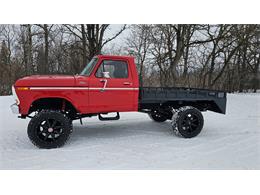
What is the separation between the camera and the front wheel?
4.44m

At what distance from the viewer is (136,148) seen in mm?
4559

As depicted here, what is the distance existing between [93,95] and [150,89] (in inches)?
58.1

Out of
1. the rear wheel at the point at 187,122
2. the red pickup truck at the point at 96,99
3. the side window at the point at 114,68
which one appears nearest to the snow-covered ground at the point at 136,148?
the rear wheel at the point at 187,122

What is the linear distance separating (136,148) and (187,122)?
63.7 inches

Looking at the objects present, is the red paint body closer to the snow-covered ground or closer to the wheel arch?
the wheel arch

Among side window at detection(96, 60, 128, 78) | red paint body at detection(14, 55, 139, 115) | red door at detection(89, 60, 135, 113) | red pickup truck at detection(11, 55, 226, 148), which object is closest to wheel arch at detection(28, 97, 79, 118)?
red pickup truck at detection(11, 55, 226, 148)

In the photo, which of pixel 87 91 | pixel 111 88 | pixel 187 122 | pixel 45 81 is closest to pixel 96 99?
pixel 87 91

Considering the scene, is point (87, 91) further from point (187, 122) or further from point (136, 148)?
point (187, 122)

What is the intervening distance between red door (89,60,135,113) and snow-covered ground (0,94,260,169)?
804 millimetres

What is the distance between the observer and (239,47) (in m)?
13.7

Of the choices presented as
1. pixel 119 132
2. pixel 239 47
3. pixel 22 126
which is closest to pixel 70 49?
pixel 22 126

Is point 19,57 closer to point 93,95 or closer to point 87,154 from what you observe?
point 93,95

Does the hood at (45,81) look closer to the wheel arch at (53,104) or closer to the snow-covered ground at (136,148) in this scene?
the wheel arch at (53,104)

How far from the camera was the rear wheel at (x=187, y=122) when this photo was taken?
17.4 ft
